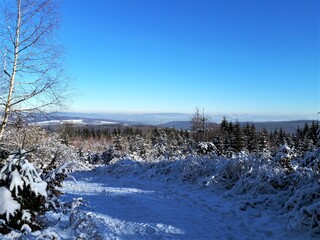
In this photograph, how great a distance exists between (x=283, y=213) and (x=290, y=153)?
3.10 m

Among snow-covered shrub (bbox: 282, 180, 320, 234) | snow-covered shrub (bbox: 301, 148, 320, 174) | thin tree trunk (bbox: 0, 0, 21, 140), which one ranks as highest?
thin tree trunk (bbox: 0, 0, 21, 140)

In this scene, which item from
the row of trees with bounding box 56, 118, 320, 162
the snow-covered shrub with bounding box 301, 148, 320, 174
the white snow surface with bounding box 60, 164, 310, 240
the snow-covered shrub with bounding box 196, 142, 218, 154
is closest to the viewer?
the white snow surface with bounding box 60, 164, 310, 240

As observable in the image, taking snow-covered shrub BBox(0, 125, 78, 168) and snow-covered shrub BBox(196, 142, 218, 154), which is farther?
snow-covered shrub BBox(196, 142, 218, 154)

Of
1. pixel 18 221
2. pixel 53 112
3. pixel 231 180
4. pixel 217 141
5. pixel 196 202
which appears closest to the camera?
pixel 18 221

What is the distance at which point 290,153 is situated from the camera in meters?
9.38

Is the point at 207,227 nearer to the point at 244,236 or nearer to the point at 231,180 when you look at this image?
the point at 244,236

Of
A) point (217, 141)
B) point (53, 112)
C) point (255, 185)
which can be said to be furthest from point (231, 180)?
point (217, 141)

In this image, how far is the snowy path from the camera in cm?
575

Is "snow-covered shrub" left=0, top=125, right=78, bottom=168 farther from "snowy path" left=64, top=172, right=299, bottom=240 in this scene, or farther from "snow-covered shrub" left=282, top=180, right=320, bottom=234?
"snow-covered shrub" left=282, top=180, right=320, bottom=234

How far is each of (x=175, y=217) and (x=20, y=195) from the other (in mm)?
3980

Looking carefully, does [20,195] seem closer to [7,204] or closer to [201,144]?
[7,204]


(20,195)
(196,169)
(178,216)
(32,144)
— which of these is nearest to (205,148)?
(196,169)

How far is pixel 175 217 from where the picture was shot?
6.84 m

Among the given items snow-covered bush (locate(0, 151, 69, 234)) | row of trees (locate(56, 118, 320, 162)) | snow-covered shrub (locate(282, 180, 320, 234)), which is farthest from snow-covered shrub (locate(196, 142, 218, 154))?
snow-covered bush (locate(0, 151, 69, 234))
